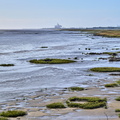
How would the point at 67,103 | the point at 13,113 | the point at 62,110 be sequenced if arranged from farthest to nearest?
the point at 67,103 → the point at 62,110 → the point at 13,113

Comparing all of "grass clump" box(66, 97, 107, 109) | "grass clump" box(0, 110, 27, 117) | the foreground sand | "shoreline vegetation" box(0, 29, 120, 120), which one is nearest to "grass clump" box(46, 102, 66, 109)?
"shoreline vegetation" box(0, 29, 120, 120)

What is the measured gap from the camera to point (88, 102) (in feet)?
70.9

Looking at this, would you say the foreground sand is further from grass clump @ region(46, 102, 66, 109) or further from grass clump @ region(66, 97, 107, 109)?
grass clump @ region(66, 97, 107, 109)

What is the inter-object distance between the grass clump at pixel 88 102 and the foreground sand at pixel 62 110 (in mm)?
479

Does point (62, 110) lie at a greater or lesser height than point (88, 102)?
lesser

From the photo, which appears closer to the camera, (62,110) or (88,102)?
(62,110)

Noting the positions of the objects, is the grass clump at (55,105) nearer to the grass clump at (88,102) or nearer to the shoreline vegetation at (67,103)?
the shoreline vegetation at (67,103)

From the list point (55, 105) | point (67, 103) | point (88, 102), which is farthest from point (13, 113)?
point (88, 102)

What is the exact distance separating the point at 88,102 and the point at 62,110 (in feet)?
8.32

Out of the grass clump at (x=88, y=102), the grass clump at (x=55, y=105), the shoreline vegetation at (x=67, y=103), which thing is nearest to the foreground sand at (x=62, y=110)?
the shoreline vegetation at (x=67, y=103)

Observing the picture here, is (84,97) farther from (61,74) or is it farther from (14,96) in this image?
(61,74)

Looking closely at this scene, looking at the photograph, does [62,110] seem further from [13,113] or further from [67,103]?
[13,113]

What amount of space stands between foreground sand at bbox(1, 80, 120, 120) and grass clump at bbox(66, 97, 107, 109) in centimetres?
48

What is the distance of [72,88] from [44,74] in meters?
9.99
